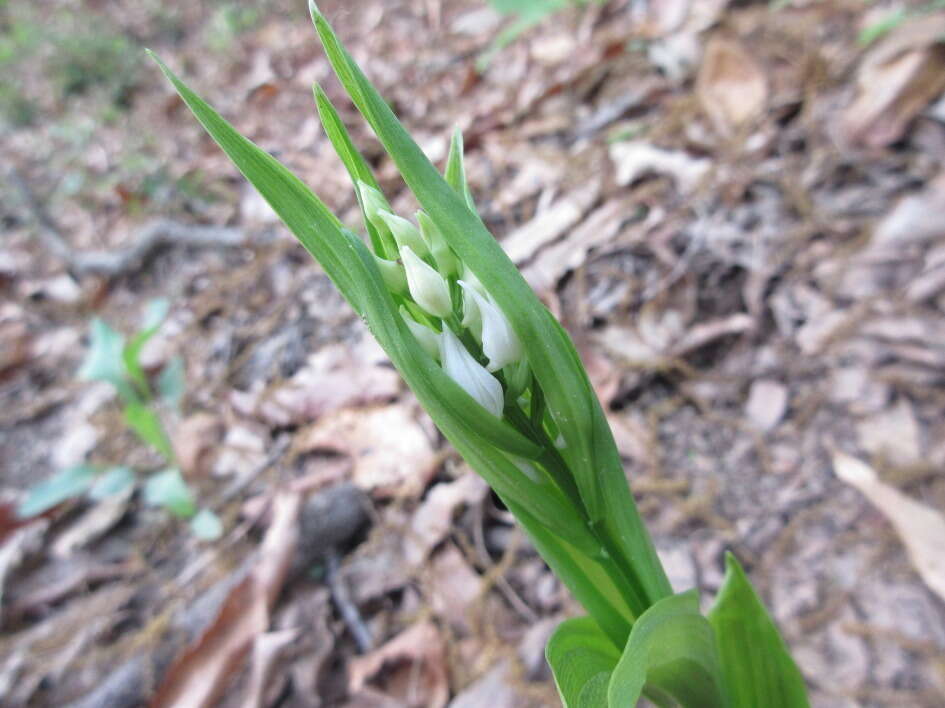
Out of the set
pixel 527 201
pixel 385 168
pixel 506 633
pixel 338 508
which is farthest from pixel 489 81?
pixel 506 633

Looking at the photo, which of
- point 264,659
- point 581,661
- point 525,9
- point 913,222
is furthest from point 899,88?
point 264,659

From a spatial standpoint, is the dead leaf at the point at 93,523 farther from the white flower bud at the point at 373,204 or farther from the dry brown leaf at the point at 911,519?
the dry brown leaf at the point at 911,519

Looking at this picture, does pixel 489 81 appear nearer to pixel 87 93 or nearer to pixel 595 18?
pixel 595 18

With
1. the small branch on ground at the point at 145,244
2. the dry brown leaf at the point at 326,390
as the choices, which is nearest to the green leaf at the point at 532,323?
the dry brown leaf at the point at 326,390

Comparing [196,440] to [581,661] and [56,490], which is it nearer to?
[56,490]

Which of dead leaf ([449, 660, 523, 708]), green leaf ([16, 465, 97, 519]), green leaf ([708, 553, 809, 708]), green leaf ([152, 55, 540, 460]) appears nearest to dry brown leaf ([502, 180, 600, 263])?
dead leaf ([449, 660, 523, 708])

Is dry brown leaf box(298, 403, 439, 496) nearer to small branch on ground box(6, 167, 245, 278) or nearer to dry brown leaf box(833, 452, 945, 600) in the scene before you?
dry brown leaf box(833, 452, 945, 600)
